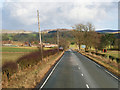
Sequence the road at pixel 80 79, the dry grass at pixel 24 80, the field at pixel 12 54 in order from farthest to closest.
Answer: the field at pixel 12 54, the road at pixel 80 79, the dry grass at pixel 24 80

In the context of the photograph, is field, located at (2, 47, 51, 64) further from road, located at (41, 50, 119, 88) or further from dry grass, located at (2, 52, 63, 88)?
road, located at (41, 50, 119, 88)

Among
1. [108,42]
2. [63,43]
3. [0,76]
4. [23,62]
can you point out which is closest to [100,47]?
[108,42]

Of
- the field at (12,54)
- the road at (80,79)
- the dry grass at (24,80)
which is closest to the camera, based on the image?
the dry grass at (24,80)

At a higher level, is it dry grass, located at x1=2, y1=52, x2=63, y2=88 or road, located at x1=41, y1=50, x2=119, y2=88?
dry grass, located at x1=2, y1=52, x2=63, y2=88

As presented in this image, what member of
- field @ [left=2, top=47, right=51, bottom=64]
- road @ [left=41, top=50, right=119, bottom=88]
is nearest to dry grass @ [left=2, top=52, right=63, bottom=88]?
road @ [left=41, top=50, right=119, bottom=88]

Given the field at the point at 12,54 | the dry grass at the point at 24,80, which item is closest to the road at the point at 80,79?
the dry grass at the point at 24,80

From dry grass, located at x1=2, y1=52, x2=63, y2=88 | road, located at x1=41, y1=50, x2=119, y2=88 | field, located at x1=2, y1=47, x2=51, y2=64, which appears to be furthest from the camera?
field, located at x1=2, y1=47, x2=51, y2=64

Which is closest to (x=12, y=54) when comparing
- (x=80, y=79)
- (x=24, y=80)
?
(x=80, y=79)

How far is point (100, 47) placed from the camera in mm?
107250

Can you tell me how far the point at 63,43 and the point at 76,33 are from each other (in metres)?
39.9

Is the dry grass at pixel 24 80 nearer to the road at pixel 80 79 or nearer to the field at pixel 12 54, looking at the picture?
the road at pixel 80 79

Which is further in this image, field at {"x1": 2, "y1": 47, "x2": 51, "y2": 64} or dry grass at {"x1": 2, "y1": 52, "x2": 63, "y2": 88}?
field at {"x1": 2, "y1": 47, "x2": 51, "y2": 64}

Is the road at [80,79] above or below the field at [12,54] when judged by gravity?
above

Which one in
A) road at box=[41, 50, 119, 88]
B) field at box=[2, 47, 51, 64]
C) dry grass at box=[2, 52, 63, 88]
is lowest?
field at box=[2, 47, 51, 64]
